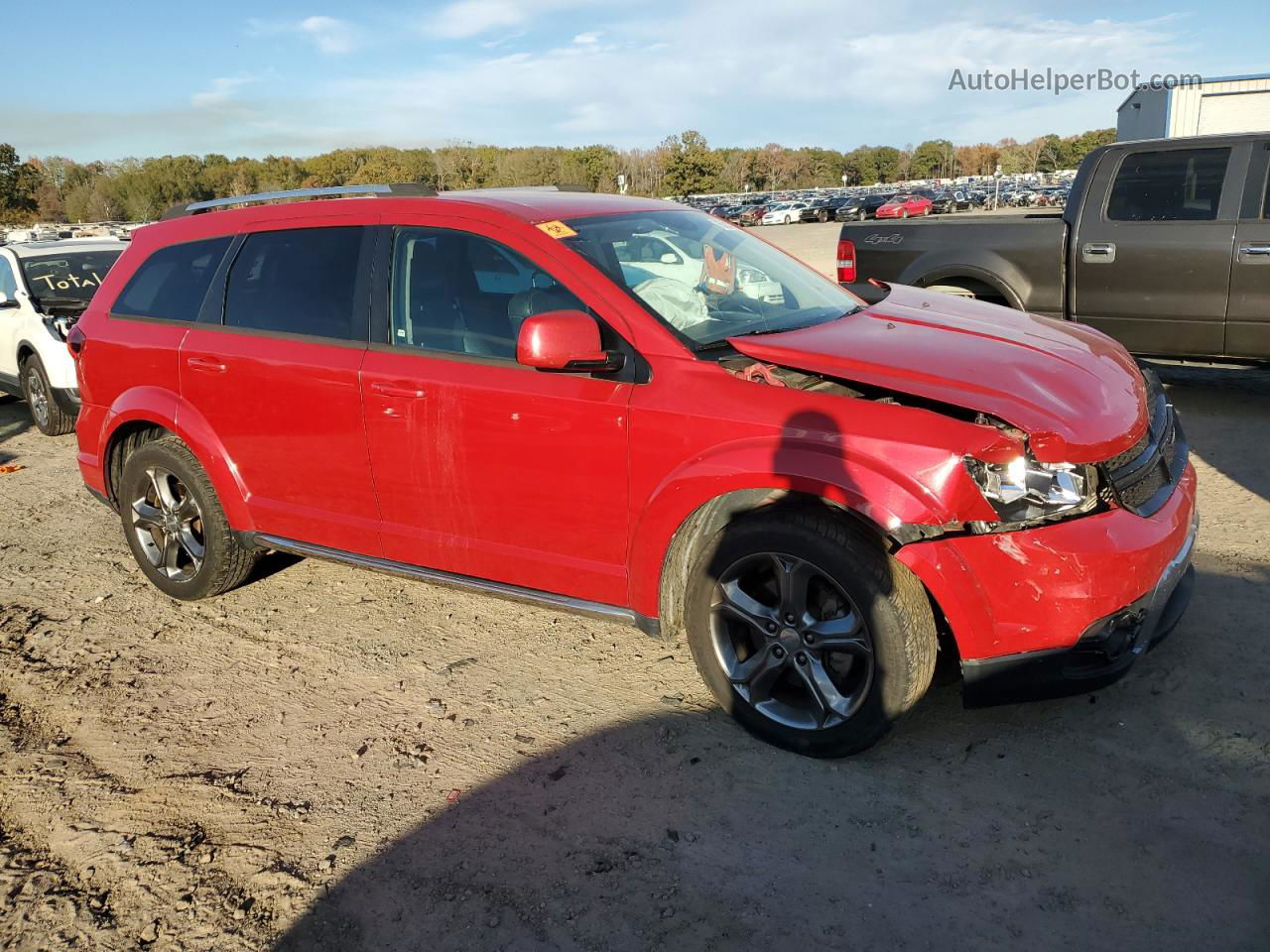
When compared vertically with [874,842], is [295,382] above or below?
above

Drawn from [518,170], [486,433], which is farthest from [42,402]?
[518,170]

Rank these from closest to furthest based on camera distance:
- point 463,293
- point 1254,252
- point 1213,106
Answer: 1. point 463,293
2. point 1254,252
3. point 1213,106

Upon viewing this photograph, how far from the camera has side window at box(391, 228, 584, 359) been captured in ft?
12.5

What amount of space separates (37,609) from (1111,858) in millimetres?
4948

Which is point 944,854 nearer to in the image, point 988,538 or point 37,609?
point 988,538

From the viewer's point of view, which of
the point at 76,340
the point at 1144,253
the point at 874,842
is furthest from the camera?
the point at 1144,253

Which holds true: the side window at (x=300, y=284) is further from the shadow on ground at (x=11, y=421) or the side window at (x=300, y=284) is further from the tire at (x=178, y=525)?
the shadow on ground at (x=11, y=421)

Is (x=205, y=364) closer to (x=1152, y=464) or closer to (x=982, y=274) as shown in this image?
(x=1152, y=464)

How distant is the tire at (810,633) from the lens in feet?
10.2

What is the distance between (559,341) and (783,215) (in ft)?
195

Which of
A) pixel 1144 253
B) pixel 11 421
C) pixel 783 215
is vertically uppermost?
pixel 783 215

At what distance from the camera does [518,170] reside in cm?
10881

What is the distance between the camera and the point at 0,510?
6949 mm

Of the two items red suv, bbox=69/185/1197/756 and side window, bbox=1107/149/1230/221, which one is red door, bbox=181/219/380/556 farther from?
side window, bbox=1107/149/1230/221
